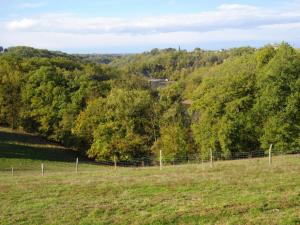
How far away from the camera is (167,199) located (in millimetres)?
15602

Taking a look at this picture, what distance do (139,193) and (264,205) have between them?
17.3 feet

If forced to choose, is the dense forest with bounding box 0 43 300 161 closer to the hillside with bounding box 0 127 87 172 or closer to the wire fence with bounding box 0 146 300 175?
the wire fence with bounding box 0 146 300 175

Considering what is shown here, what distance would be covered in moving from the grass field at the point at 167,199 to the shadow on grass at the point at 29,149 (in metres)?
30.4

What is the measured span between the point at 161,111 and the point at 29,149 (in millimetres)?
19936

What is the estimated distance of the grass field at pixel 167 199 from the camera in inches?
522

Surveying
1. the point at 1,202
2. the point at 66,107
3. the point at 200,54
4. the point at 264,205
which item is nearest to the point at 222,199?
the point at 264,205

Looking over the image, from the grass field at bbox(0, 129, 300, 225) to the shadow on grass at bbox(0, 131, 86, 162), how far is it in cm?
3038

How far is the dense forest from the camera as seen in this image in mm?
41969

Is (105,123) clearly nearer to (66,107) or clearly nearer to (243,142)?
(66,107)

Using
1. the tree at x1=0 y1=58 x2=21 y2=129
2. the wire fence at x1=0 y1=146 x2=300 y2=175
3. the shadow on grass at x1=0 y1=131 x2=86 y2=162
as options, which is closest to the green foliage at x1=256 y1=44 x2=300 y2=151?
the wire fence at x1=0 y1=146 x2=300 y2=175

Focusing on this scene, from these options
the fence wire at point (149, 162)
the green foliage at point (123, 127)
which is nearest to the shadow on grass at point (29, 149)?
the fence wire at point (149, 162)

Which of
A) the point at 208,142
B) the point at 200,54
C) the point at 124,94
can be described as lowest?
the point at 208,142

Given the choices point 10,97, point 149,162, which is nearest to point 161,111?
point 149,162

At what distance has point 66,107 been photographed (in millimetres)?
65938
